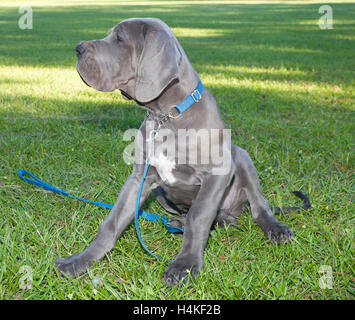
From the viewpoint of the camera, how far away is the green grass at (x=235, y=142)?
2.50 m

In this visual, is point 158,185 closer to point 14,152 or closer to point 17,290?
point 17,290

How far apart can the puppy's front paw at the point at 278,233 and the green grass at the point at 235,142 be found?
65mm

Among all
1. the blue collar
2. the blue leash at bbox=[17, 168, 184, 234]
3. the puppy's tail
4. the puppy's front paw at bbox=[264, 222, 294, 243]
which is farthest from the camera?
the puppy's tail

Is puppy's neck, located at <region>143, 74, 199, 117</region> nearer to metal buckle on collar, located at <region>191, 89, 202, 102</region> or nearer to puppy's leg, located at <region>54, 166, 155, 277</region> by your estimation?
metal buckle on collar, located at <region>191, 89, 202, 102</region>

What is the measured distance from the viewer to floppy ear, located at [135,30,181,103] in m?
2.57

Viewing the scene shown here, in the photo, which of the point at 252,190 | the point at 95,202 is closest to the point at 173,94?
the point at 252,190

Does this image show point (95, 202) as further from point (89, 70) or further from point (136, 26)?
point (136, 26)

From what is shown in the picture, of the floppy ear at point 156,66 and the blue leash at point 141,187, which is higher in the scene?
the floppy ear at point 156,66

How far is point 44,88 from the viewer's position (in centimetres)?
675

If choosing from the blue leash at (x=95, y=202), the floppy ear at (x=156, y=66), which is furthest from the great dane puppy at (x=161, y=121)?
the blue leash at (x=95, y=202)

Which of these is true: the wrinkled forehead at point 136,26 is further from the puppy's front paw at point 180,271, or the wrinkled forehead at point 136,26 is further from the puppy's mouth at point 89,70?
the puppy's front paw at point 180,271

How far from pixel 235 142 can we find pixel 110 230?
2209 mm

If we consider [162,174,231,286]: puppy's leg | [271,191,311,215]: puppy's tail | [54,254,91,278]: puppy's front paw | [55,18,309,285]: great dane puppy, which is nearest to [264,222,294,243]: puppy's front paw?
[55,18,309,285]: great dane puppy
